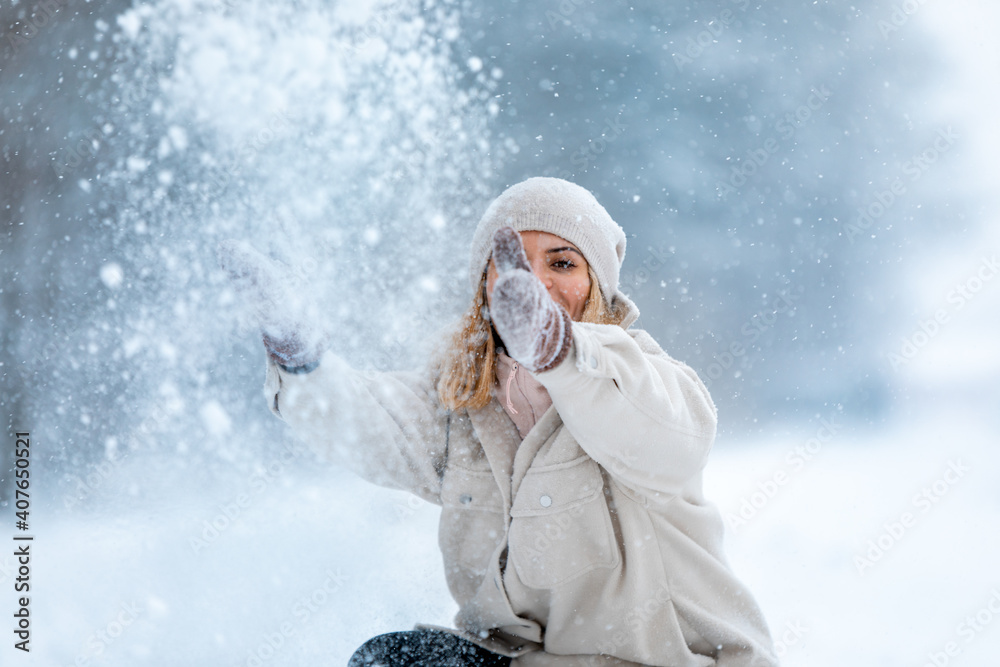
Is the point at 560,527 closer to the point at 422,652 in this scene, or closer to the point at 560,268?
the point at 422,652

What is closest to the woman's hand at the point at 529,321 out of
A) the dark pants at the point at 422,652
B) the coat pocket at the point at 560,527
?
the coat pocket at the point at 560,527

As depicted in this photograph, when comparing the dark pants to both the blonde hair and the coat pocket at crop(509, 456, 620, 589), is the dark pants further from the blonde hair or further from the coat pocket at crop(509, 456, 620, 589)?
the blonde hair

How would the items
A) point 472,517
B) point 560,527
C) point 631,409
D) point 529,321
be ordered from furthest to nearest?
point 472,517 → point 560,527 → point 631,409 → point 529,321

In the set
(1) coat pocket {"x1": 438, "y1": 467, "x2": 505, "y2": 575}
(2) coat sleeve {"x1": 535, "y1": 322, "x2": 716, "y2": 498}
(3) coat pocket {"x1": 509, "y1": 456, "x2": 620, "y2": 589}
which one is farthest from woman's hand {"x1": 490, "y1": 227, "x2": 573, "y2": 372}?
(1) coat pocket {"x1": 438, "y1": 467, "x2": 505, "y2": 575}

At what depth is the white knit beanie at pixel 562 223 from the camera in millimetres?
1428

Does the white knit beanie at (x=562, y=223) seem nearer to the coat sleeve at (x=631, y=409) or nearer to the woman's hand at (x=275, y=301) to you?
the coat sleeve at (x=631, y=409)

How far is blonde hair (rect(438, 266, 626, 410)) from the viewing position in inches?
54.8

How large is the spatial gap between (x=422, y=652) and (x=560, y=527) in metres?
0.39

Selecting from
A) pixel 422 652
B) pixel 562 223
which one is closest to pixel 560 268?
pixel 562 223

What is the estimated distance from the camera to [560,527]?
1.29 metres

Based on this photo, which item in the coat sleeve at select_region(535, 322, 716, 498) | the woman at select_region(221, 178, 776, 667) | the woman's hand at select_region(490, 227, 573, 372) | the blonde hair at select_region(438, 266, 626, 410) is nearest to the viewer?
the woman's hand at select_region(490, 227, 573, 372)

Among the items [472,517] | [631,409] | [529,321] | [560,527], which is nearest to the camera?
[529,321]

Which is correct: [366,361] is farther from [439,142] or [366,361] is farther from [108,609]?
[108,609]

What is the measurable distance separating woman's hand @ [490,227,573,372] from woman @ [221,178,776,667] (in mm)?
78
